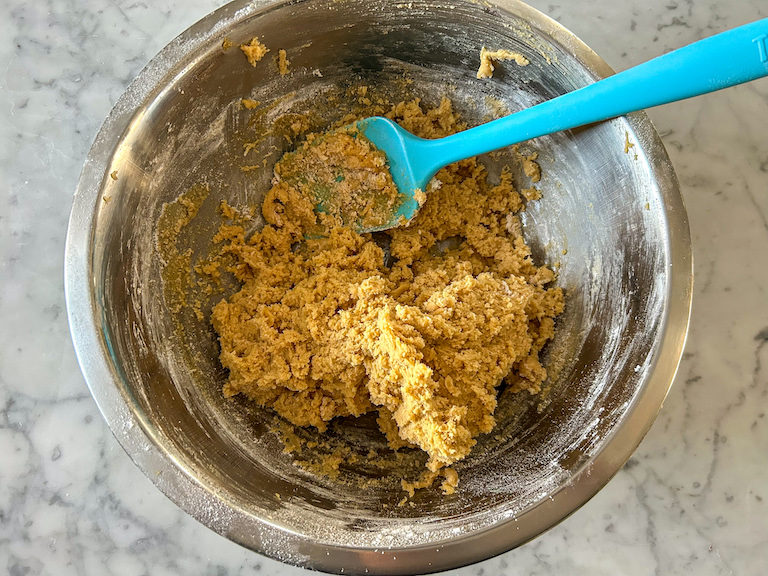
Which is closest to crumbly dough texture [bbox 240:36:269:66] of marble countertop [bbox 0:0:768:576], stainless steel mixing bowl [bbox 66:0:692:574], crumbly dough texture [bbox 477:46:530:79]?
stainless steel mixing bowl [bbox 66:0:692:574]

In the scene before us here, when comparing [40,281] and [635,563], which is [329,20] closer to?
[40,281]

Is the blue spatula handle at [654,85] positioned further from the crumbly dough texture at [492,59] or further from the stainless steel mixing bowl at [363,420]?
the crumbly dough texture at [492,59]

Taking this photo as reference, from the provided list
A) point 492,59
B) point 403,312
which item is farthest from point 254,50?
point 403,312

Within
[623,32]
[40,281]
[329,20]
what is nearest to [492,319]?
[329,20]

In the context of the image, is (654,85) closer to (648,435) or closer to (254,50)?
(254,50)

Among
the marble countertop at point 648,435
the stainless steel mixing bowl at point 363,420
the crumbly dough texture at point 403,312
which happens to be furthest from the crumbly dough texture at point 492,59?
the marble countertop at point 648,435

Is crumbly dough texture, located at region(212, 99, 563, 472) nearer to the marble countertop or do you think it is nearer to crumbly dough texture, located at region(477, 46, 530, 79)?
crumbly dough texture, located at region(477, 46, 530, 79)
